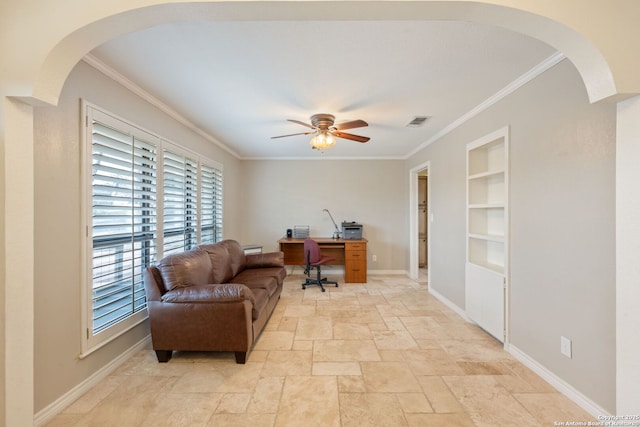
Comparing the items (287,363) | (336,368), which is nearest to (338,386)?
(336,368)

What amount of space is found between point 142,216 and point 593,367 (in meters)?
3.61

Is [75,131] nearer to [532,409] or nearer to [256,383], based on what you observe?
[256,383]

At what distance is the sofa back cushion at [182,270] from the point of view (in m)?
2.29

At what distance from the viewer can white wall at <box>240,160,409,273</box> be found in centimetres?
542

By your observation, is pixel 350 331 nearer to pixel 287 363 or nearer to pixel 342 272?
pixel 287 363

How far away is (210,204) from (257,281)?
Answer: 5.38 feet

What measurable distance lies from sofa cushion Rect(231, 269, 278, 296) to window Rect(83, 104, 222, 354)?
2.77 ft

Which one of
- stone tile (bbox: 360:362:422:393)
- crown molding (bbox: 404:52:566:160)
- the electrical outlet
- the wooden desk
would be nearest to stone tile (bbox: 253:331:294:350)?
stone tile (bbox: 360:362:422:393)

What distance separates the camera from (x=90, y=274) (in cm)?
190

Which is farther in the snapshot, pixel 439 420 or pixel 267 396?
pixel 267 396

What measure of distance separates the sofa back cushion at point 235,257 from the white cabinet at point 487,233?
294cm

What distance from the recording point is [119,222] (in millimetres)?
2154

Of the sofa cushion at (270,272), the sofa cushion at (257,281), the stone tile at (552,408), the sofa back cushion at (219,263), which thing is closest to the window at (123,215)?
the sofa back cushion at (219,263)

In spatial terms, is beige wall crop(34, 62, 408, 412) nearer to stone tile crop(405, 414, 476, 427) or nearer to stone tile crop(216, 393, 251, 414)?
stone tile crop(216, 393, 251, 414)
